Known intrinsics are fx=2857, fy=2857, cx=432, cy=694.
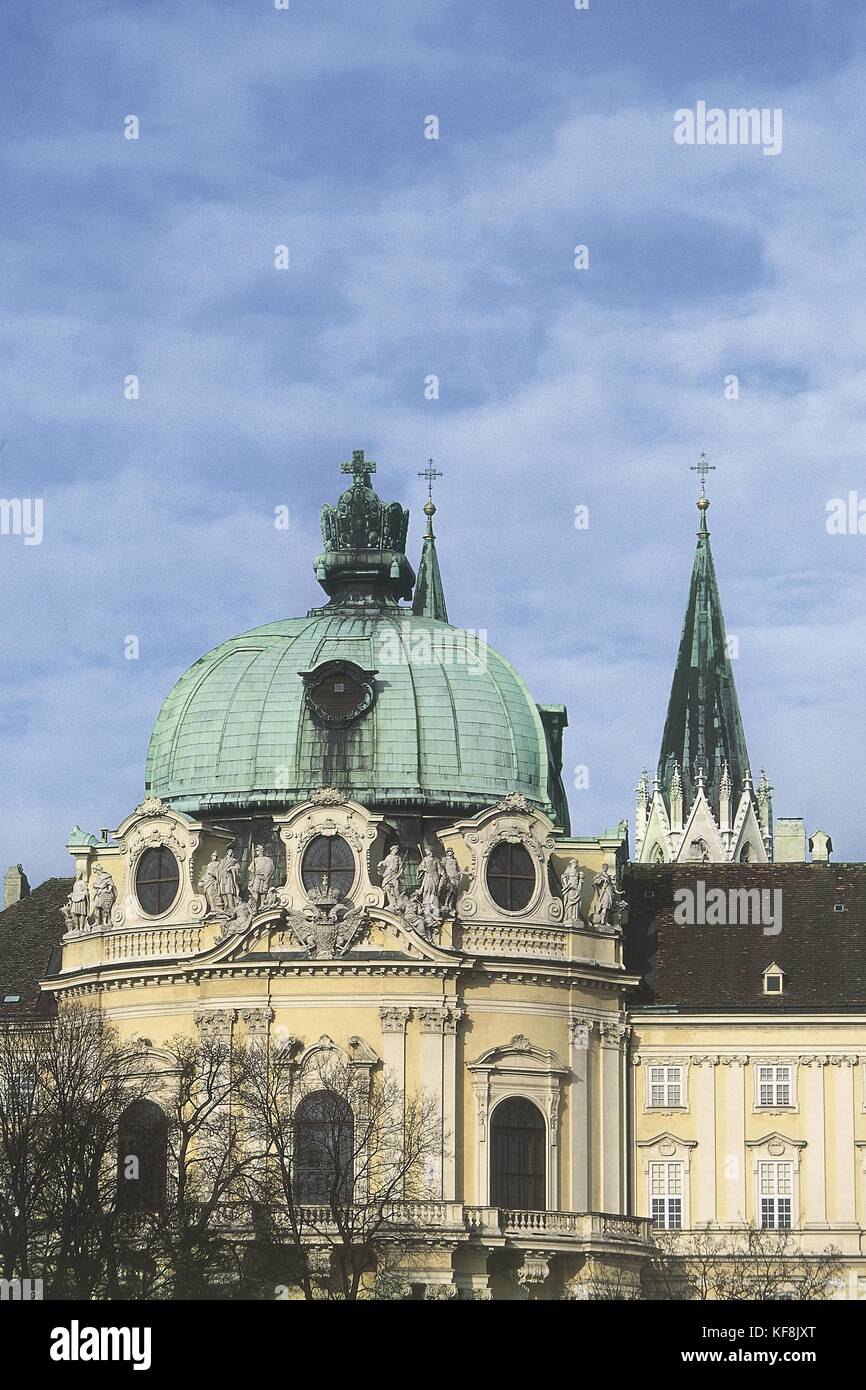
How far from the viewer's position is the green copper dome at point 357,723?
78.2 meters

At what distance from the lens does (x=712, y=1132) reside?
77375 millimetres

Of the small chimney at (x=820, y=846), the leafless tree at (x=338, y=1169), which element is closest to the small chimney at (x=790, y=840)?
the small chimney at (x=820, y=846)

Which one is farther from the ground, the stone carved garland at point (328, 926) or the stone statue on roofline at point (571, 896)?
the stone statue on roofline at point (571, 896)

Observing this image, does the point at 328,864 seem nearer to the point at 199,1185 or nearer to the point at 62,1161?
the point at 199,1185

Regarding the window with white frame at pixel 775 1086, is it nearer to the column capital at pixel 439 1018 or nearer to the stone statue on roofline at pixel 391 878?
the column capital at pixel 439 1018

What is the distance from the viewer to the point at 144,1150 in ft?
238

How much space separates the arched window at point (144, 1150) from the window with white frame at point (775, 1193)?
16305 millimetres

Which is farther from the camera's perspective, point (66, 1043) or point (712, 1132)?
point (712, 1132)

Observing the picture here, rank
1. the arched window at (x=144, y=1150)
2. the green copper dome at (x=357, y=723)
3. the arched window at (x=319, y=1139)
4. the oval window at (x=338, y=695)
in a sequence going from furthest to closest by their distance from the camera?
the oval window at (x=338, y=695) < the green copper dome at (x=357, y=723) < the arched window at (x=319, y=1139) < the arched window at (x=144, y=1150)

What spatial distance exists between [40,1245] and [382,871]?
18.8 metres

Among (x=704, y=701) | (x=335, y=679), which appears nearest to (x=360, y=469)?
(x=335, y=679)
